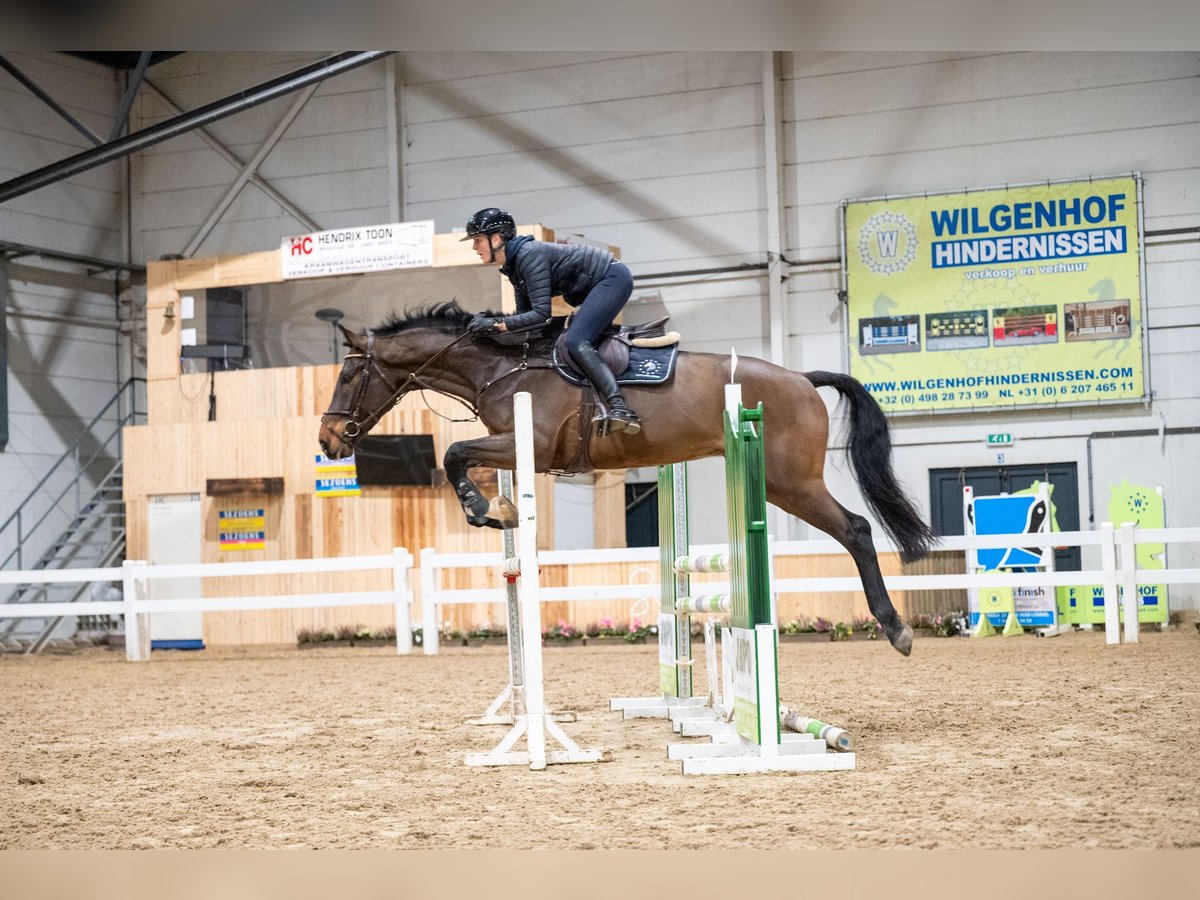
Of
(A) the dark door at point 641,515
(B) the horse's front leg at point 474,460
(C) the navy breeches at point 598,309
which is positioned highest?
(C) the navy breeches at point 598,309

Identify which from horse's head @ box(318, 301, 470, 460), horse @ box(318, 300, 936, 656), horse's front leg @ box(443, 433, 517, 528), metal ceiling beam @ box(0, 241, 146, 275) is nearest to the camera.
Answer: horse's front leg @ box(443, 433, 517, 528)

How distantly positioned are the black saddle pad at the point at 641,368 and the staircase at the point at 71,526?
11741 millimetres

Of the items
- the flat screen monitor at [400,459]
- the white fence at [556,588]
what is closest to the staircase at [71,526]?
the white fence at [556,588]

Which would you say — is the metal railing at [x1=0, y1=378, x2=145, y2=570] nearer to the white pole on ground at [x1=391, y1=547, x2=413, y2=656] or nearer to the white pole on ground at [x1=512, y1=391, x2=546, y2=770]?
the white pole on ground at [x1=391, y1=547, x2=413, y2=656]

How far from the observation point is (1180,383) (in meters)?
14.1

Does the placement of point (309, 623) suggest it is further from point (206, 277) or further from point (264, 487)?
point (206, 277)

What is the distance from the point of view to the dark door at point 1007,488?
1438 cm

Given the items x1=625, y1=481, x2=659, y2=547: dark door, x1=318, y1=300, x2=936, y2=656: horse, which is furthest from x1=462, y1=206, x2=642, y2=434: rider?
x1=625, y1=481, x2=659, y2=547: dark door

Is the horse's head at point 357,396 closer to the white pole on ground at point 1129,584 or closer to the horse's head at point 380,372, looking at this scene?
the horse's head at point 380,372

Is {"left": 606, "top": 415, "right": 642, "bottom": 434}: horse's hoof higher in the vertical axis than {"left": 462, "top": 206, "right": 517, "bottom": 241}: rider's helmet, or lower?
lower

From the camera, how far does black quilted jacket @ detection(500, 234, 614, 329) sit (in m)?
5.63

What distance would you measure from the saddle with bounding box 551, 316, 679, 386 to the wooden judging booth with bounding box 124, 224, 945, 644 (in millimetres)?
7316

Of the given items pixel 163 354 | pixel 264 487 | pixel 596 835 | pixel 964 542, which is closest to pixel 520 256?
pixel 596 835

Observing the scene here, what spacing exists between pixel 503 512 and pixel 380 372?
127 centimetres
